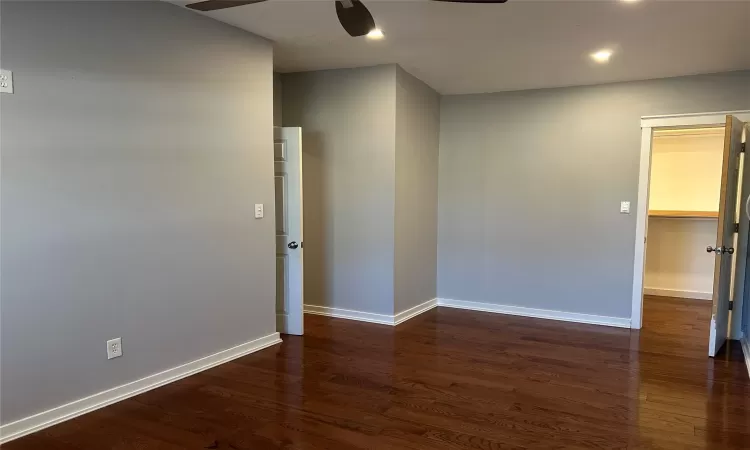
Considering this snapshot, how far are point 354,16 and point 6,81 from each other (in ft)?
5.96

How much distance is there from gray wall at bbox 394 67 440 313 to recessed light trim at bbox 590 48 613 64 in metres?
1.60

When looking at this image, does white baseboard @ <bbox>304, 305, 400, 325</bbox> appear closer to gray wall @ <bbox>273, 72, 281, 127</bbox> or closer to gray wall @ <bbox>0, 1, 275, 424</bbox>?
gray wall @ <bbox>0, 1, 275, 424</bbox>

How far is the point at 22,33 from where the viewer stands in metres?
2.42

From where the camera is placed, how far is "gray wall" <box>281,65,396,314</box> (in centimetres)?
453

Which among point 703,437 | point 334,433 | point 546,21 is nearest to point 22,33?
point 334,433

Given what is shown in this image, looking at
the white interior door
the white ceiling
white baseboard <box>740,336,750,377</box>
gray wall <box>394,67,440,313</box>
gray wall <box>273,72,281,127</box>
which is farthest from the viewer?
gray wall <box>273,72,281,127</box>

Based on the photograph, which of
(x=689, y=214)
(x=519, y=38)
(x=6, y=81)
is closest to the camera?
(x=6, y=81)

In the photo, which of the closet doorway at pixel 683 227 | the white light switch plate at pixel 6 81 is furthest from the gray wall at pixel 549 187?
the white light switch plate at pixel 6 81

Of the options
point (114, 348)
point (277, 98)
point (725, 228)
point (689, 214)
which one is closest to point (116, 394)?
point (114, 348)

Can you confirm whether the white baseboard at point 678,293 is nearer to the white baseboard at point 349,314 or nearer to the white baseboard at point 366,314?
the white baseboard at point 366,314

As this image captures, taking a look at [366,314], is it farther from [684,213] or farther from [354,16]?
[684,213]

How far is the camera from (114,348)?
290cm

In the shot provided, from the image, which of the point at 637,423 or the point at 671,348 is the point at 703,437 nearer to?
the point at 637,423

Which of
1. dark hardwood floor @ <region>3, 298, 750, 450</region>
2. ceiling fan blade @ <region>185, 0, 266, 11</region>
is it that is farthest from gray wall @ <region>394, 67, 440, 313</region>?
ceiling fan blade @ <region>185, 0, 266, 11</region>
